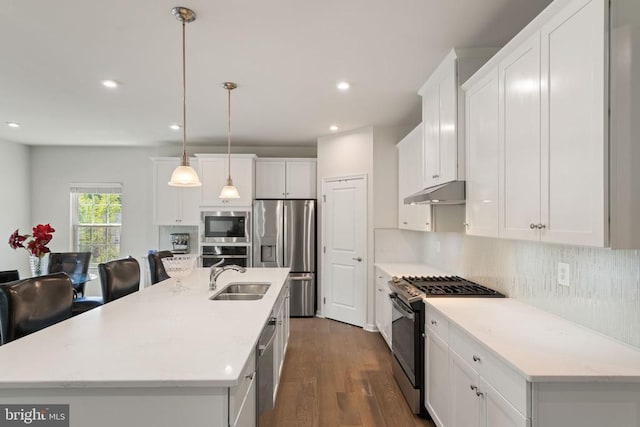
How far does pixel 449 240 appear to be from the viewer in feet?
11.2

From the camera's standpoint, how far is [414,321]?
7.93 feet

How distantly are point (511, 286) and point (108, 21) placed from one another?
314 centimetres

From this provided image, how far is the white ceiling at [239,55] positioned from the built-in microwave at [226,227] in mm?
1451

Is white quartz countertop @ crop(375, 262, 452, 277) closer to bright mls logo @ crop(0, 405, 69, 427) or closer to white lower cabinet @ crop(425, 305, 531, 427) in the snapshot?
white lower cabinet @ crop(425, 305, 531, 427)

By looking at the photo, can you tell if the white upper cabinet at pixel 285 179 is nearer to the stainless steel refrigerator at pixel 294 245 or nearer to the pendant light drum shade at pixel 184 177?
the stainless steel refrigerator at pixel 294 245

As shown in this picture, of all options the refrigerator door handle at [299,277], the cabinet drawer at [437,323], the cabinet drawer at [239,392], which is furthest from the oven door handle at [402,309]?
the refrigerator door handle at [299,277]

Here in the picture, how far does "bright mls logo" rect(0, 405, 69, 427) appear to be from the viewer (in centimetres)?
117

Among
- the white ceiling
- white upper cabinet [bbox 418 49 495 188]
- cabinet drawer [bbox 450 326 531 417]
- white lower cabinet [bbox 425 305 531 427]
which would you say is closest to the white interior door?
the white ceiling

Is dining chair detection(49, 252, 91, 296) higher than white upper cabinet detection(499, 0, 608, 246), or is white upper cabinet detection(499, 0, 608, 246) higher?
white upper cabinet detection(499, 0, 608, 246)

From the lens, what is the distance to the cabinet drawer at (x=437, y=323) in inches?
79.7

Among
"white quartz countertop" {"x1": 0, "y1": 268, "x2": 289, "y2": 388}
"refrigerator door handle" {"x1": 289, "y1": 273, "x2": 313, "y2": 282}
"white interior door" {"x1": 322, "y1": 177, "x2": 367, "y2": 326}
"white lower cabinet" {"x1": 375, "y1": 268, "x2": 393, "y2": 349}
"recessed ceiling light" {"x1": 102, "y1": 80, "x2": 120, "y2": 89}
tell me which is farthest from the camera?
"refrigerator door handle" {"x1": 289, "y1": 273, "x2": 313, "y2": 282}

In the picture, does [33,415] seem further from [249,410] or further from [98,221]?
[98,221]

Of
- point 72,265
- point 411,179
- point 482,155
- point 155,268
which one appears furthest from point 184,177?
point 72,265

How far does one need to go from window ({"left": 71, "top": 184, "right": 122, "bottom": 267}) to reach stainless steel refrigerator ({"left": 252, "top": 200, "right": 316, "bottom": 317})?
2.66 metres
